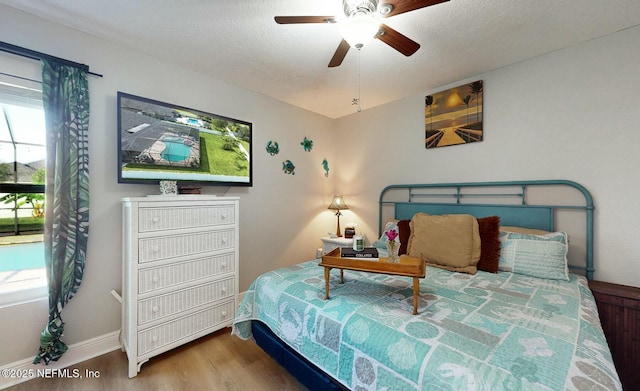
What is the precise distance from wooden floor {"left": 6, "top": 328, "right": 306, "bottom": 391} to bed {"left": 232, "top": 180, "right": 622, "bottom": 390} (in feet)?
0.76

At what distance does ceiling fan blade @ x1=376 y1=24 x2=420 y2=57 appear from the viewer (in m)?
1.46

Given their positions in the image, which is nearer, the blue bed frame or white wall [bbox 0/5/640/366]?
the blue bed frame

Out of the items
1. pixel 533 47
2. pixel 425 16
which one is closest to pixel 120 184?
pixel 425 16

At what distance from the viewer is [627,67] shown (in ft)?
6.08

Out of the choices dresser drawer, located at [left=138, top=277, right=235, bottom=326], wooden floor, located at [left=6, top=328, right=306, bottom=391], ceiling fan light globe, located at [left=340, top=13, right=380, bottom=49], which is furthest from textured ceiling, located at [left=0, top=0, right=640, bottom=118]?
wooden floor, located at [left=6, top=328, right=306, bottom=391]

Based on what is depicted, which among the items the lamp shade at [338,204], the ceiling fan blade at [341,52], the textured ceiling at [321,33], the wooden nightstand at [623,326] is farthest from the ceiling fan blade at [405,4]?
the lamp shade at [338,204]

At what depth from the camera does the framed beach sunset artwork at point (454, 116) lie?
253 centimetres

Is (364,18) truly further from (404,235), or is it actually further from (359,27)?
(404,235)

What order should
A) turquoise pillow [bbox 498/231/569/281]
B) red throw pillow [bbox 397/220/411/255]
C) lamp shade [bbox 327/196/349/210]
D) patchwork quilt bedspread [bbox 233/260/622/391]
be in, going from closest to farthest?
patchwork quilt bedspread [bbox 233/260/622/391] → turquoise pillow [bbox 498/231/569/281] → red throw pillow [bbox 397/220/411/255] → lamp shade [bbox 327/196/349/210]

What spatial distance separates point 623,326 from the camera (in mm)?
1602

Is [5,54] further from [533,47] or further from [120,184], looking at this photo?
[533,47]

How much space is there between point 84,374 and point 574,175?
4029 millimetres

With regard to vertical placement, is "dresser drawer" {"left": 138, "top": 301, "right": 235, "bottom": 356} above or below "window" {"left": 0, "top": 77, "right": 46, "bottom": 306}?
below

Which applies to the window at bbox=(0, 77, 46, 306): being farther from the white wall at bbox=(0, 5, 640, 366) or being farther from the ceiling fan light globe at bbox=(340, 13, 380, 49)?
the ceiling fan light globe at bbox=(340, 13, 380, 49)
